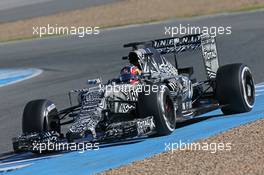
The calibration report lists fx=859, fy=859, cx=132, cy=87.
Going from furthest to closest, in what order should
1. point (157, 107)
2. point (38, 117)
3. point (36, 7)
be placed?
point (36, 7) → point (38, 117) → point (157, 107)

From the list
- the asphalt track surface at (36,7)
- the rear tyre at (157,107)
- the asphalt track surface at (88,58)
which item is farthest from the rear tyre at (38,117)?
the asphalt track surface at (36,7)

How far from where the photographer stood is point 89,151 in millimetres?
10867

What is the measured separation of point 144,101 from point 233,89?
1.74 m

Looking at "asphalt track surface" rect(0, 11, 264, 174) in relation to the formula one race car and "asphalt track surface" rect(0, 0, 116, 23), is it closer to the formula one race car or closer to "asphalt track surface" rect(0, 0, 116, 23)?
the formula one race car

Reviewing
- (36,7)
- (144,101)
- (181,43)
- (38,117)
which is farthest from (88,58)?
(36,7)

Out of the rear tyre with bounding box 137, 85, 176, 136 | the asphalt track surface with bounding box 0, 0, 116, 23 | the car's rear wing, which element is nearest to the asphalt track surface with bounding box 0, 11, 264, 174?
the rear tyre with bounding box 137, 85, 176, 136

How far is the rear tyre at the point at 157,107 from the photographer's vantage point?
1082cm

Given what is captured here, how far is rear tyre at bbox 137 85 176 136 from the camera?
10820mm

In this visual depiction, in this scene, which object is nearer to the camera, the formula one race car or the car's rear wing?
the formula one race car

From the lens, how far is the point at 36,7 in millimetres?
43219

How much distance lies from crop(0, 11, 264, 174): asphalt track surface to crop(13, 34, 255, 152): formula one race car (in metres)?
0.25

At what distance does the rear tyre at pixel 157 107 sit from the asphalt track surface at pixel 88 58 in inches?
8.3

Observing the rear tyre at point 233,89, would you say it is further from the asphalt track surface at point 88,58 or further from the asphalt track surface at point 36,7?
the asphalt track surface at point 36,7

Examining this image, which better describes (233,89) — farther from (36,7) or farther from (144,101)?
(36,7)
